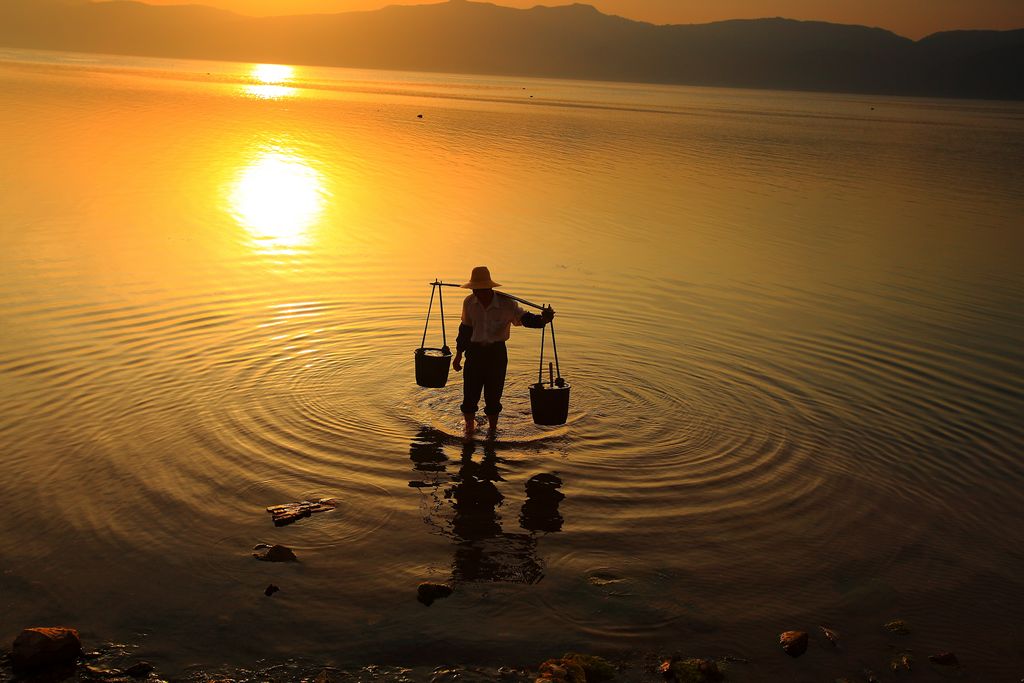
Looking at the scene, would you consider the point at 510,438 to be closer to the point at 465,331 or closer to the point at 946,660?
the point at 465,331

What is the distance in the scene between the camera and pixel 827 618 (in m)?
6.58

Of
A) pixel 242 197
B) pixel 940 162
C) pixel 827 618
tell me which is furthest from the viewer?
pixel 940 162

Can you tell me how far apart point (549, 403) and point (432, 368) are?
147 centimetres

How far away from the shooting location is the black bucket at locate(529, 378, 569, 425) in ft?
30.3

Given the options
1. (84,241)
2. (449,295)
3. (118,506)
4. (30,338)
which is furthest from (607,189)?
(118,506)

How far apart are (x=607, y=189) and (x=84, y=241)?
15.4 meters

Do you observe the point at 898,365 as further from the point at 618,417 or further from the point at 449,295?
the point at 449,295

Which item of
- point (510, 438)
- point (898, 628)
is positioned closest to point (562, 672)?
point (898, 628)

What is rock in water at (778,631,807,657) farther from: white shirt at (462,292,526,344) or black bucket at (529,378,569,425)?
white shirt at (462,292,526,344)

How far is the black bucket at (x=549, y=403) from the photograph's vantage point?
9242 millimetres

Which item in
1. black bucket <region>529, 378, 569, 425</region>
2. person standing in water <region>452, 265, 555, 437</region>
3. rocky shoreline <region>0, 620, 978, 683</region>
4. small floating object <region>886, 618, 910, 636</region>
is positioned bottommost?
rocky shoreline <region>0, 620, 978, 683</region>

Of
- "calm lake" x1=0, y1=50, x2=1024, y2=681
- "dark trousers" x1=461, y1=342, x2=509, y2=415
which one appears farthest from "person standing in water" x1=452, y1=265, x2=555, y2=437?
"calm lake" x1=0, y1=50, x2=1024, y2=681

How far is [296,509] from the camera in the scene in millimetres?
7617

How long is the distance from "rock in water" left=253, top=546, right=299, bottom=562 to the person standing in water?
2.93 meters
